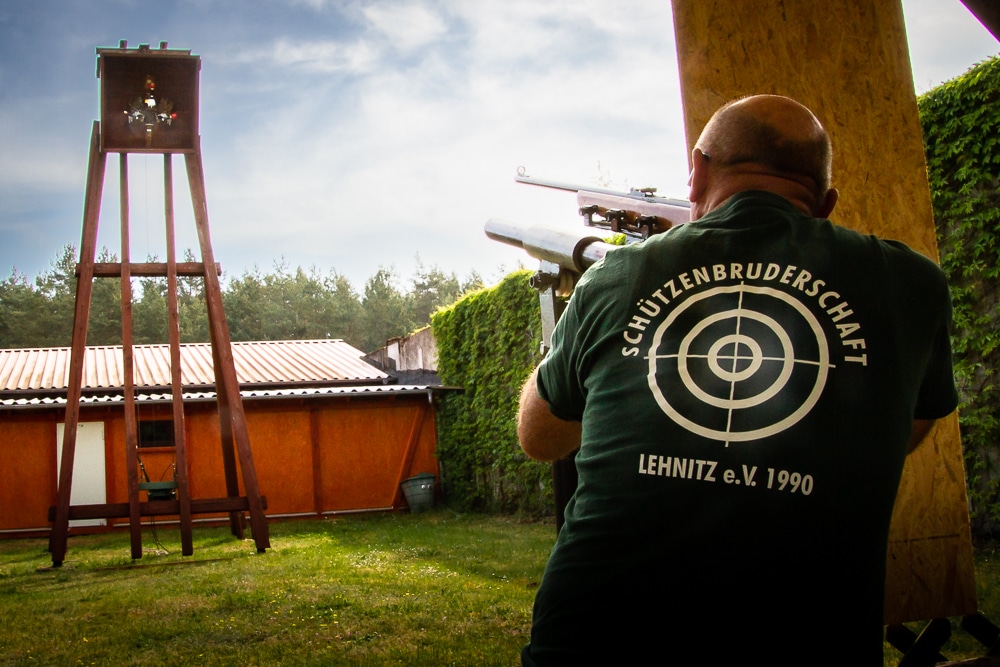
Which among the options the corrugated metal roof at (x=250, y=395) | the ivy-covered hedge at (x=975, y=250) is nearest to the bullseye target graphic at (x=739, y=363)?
the ivy-covered hedge at (x=975, y=250)

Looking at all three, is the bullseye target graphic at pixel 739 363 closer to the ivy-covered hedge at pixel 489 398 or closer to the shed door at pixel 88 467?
the ivy-covered hedge at pixel 489 398

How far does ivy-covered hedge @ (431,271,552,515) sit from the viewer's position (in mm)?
11172

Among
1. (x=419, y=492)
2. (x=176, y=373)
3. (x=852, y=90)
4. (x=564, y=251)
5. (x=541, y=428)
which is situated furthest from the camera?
(x=419, y=492)

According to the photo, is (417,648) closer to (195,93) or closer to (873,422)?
(873,422)

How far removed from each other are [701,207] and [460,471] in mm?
12487

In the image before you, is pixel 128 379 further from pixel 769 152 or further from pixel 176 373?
pixel 769 152

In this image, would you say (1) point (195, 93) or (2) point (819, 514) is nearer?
(2) point (819, 514)

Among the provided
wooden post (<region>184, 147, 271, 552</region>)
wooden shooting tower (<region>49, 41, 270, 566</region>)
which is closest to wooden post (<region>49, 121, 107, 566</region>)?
wooden shooting tower (<region>49, 41, 270, 566</region>)

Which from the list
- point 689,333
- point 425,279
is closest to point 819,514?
point 689,333

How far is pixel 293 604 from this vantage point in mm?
5160

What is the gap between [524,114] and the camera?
453 inches

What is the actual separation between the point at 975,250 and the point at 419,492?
33.9 ft

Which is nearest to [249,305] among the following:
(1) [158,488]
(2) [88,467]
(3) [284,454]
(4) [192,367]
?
(4) [192,367]

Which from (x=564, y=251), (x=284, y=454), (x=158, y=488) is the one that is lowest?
(x=158, y=488)
